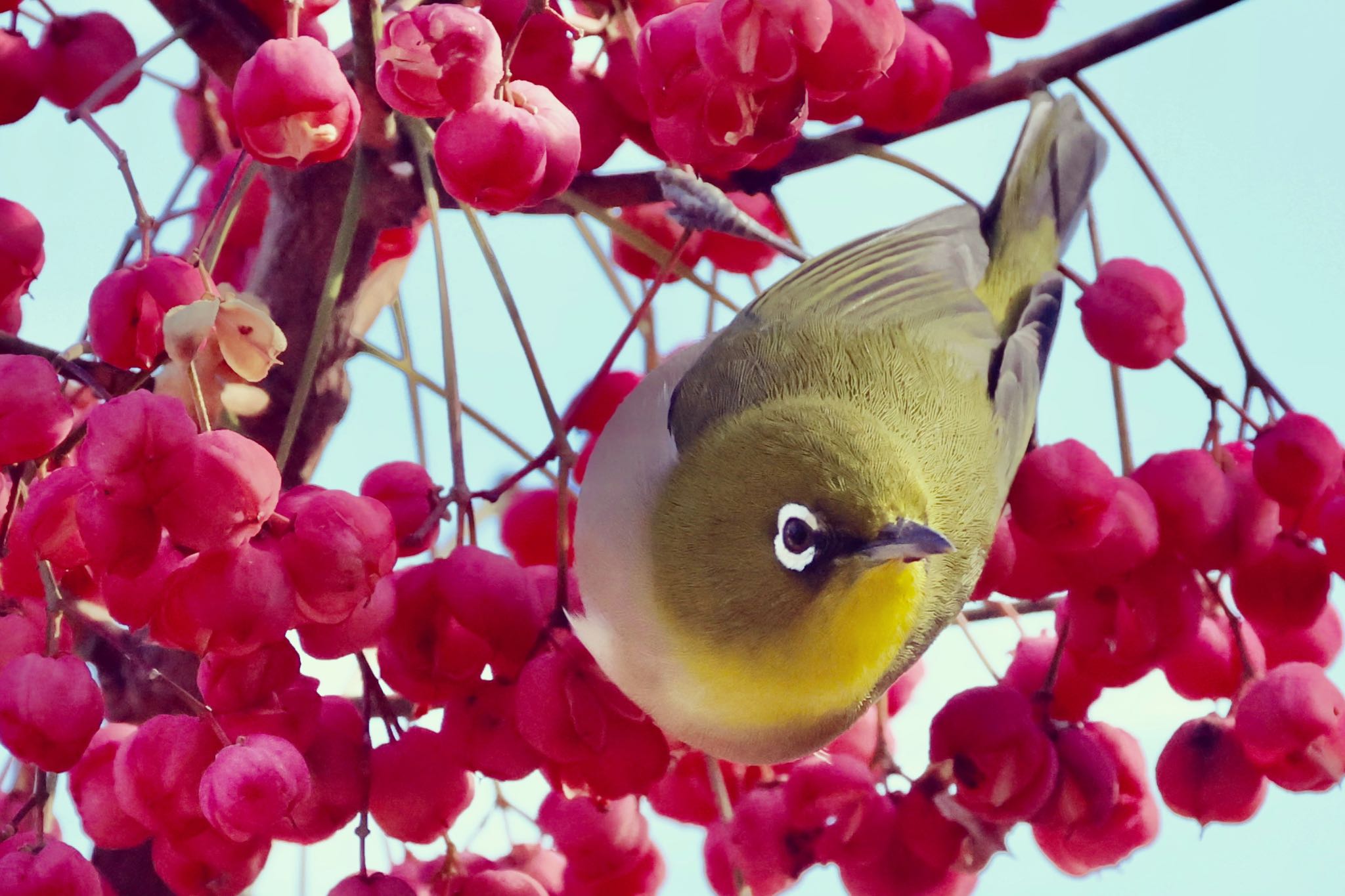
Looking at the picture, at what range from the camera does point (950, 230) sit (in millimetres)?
1027

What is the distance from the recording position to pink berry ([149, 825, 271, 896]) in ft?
1.99

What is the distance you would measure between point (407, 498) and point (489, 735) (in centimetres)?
12

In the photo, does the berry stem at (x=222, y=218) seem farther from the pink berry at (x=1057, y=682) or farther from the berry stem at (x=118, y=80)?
the pink berry at (x=1057, y=682)

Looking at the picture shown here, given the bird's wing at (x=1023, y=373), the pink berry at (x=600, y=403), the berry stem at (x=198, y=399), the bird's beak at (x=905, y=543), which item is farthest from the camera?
the bird's wing at (x=1023, y=373)

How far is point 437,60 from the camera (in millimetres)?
550

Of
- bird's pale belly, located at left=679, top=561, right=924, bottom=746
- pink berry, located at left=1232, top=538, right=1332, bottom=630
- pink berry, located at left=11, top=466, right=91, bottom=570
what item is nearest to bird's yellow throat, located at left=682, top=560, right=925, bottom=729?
bird's pale belly, located at left=679, top=561, right=924, bottom=746

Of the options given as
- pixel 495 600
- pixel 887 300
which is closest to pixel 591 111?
pixel 495 600

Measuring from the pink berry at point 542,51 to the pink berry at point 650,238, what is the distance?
0.21 metres

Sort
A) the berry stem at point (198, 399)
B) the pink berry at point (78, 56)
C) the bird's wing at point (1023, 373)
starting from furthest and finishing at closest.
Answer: the bird's wing at point (1023, 373)
the pink berry at point (78, 56)
the berry stem at point (198, 399)

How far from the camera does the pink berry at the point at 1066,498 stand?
68 centimetres

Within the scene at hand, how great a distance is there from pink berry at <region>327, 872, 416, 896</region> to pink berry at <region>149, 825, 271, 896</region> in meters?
0.04

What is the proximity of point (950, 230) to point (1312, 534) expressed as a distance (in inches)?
14.9

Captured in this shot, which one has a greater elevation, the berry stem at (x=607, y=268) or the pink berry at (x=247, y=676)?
the berry stem at (x=607, y=268)

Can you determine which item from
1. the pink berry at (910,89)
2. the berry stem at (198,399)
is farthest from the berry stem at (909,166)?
the berry stem at (198,399)
